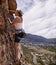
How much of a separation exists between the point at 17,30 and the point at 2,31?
2.21 metres

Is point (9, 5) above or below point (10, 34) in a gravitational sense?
above

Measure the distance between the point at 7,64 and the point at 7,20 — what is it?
15.5 feet

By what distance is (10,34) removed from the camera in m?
29.9

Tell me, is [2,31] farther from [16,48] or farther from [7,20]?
[16,48]

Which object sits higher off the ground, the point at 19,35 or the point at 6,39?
the point at 19,35

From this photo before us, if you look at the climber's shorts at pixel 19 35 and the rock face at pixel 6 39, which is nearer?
the rock face at pixel 6 39

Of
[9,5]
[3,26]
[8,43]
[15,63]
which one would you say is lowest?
[15,63]

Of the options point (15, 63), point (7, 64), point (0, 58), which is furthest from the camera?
point (15, 63)

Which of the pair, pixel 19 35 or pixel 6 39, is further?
pixel 19 35

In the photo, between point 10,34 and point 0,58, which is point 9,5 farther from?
point 0,58

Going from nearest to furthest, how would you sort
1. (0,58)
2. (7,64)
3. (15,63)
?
(0,58) → (7,64) → (15,63)

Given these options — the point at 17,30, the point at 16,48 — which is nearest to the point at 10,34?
the point at 17,30

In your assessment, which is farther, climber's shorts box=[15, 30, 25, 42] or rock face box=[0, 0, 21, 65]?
climber's shorts box=[15, 30, 25, 42]

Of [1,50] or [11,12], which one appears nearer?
[1,50]
